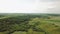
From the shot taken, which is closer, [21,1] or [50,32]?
[50,32]

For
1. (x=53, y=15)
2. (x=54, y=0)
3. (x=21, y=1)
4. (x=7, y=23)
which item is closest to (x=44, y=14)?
(x=53, y=15)

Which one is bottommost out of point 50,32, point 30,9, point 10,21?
point 50,32

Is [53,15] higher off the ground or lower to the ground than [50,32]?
higher

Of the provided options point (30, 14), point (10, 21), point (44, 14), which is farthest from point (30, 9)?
point (10, 21)

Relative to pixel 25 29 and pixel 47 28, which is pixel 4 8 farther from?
pixel 47 28

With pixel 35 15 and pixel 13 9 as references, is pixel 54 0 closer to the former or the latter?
pixel 35 15

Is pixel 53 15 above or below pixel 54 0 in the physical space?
below
